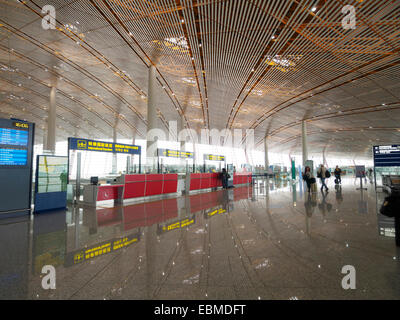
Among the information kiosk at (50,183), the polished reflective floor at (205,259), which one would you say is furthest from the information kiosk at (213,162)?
the polished reflective floor at (205,259)

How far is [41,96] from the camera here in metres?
20.8

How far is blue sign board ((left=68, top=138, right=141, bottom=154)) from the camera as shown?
8.95 metres

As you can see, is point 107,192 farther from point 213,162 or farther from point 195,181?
point 213,162

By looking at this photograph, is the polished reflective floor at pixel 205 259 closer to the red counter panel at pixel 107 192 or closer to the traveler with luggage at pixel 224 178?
the red counter panel at pixel 107 192

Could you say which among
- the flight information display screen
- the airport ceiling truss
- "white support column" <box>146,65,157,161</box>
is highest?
the airport ceiling truss

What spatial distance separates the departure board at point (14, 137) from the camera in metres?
6.05

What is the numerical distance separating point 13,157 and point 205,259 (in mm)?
6484

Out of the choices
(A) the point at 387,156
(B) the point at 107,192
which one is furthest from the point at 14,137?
(A) the point at 387,156

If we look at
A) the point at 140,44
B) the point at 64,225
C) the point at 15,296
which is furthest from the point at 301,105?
the point at 15,296

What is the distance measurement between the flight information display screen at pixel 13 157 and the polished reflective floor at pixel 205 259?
6.68 feet

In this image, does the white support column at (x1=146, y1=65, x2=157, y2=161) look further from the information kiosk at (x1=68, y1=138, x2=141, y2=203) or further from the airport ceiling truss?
the information kiosk at (x1=68, y1=138, x2=141, y2=203)

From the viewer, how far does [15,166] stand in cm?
612

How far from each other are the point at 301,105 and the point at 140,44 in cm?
1493

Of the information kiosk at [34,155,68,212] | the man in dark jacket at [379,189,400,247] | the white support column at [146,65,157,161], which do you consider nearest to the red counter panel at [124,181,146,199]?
the information kiosk at [34,155,68,212]
